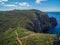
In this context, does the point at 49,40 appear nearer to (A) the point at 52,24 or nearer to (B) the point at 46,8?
(A) the point at 52,24

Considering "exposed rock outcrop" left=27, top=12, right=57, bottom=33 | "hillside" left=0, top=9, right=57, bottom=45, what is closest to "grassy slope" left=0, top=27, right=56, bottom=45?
"hillside" left=0, top=9, right=57, bottom=45

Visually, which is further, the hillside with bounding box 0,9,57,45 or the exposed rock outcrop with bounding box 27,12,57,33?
the exposed rock outcrop with bounding box 27,12,57,33

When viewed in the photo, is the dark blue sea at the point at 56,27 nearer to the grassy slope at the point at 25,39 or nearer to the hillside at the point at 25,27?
the hillside at the point at 25,27

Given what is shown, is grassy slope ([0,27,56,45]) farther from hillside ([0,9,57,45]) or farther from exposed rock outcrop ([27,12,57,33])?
exposed rock outcrop ([27,12,57,33])

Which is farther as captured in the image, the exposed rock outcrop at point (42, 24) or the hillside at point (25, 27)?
the exposed rock outcrop at point (42, 24)

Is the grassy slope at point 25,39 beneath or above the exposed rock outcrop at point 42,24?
beneath

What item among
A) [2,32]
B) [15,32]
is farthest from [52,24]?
[2,32]

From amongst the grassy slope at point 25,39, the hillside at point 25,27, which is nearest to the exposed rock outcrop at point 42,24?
the hillside at point 25,27

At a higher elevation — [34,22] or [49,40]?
[34,22]

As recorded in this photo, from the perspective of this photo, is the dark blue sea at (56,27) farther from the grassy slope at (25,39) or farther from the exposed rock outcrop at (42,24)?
the grassy slope at (25,39)
